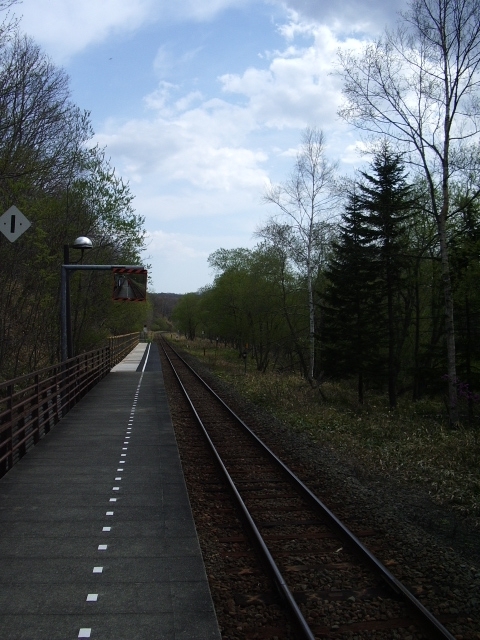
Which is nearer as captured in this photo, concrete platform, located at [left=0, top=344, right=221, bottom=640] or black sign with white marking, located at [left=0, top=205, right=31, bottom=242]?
concrete platform, located at [left=0, top=344, right=221, bottom=640]

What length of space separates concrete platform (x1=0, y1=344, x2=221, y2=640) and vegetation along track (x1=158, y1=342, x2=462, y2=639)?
51 cm

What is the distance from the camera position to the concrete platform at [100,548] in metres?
4.08

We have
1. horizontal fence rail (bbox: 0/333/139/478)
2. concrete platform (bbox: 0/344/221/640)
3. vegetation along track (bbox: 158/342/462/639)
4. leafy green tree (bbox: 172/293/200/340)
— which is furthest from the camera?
leafy green tree (bbox: 172/293/200/340)

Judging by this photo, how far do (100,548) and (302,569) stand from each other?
1.91 meters

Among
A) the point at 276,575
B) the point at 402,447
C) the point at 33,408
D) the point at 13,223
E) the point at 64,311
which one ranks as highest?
the point at 13,223

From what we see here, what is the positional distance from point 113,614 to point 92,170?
2051cm

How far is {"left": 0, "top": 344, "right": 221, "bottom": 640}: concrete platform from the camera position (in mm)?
4082

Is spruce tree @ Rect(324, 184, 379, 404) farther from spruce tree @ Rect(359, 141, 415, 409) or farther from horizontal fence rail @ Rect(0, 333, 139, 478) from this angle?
horizontal fence rail @ Rect(0, 333, 139, 478)

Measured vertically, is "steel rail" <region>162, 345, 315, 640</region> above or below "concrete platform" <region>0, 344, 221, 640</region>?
below

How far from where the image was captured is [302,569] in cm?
554

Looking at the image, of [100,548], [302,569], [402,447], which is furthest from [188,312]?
[302,569]

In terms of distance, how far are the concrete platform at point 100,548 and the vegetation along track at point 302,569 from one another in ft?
1.69

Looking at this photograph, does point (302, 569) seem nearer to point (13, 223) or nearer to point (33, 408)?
point (33, 408)

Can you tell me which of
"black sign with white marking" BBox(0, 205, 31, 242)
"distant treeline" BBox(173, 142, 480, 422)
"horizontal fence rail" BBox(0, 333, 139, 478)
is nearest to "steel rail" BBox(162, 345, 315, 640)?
"horizontal fence rail" BBox(0, 333, 139, 478)
